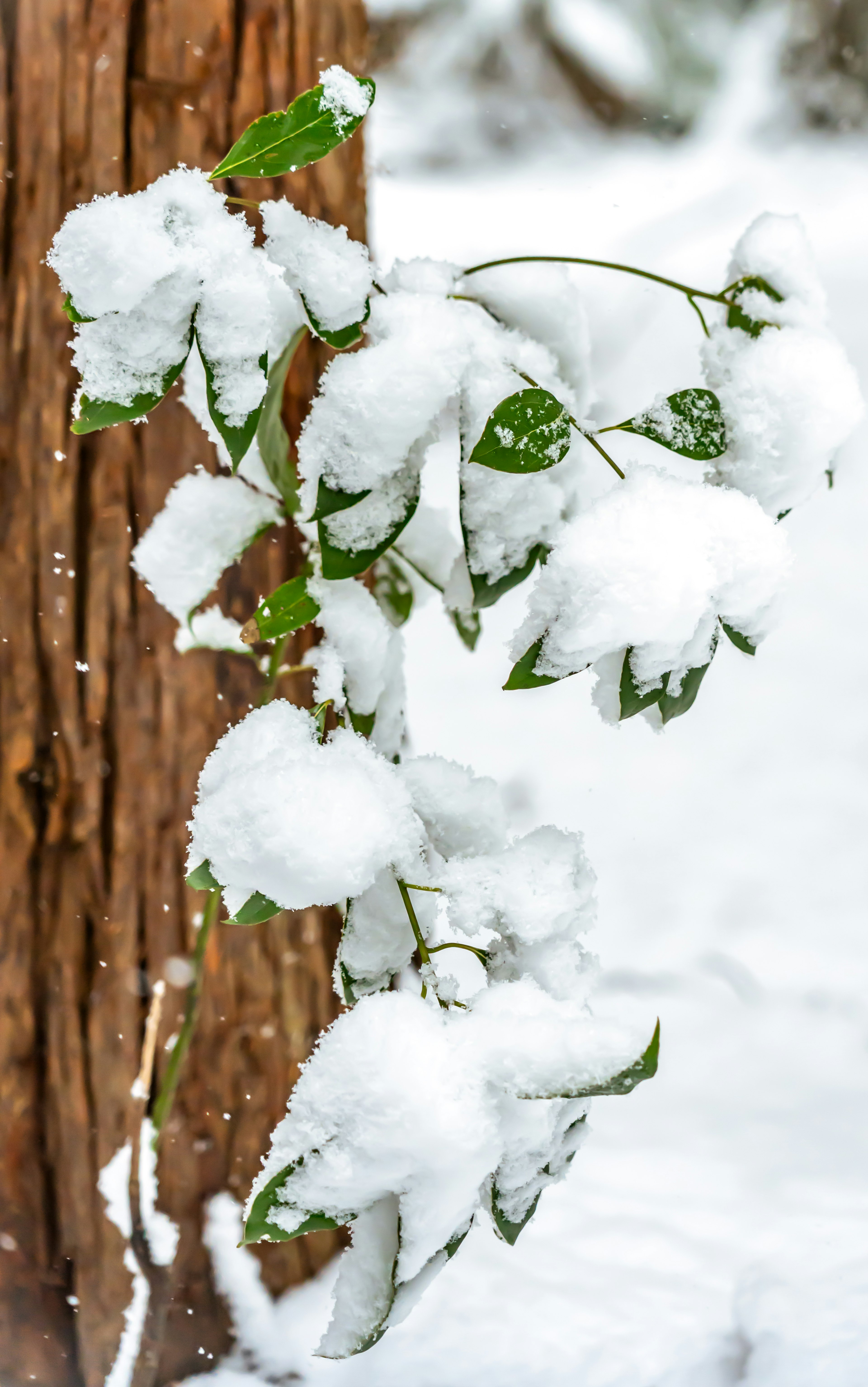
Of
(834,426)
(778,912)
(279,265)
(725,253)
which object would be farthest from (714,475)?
(725,253)

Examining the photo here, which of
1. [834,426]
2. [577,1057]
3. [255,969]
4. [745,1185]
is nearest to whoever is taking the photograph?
[577,1057]

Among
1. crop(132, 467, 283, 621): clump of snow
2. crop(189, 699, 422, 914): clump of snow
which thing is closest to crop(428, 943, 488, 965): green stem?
crop(189, 699, 422, 914): clump of snow

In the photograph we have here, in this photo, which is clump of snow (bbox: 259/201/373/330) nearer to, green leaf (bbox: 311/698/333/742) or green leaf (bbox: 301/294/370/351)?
green leaf (bbox: 301/294/370/351)

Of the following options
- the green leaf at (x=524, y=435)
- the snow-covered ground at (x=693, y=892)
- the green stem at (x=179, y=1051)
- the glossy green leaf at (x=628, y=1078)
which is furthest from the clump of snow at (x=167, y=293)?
the snow-covered ground at (x=693, y=892)

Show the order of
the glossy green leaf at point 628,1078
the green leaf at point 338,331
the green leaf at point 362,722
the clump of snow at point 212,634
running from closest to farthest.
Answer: the glossy green leaf at point 628,1078
the green leaf at point 338,331
the green leaf at point 362,722
the clump of snow at point 212,634

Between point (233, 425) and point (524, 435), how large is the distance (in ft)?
0.42

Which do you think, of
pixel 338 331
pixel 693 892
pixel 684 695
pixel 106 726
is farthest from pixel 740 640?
pixel 693 892

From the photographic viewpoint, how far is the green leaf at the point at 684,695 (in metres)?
0.44

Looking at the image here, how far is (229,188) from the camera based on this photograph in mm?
680

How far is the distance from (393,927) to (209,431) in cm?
32

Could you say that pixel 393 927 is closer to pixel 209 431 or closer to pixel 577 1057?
pixel 577 1057

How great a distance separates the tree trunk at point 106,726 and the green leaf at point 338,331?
26cm

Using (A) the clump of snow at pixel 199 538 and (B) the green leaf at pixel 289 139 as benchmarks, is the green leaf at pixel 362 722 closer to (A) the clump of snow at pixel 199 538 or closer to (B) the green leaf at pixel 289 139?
(A) the clump of snow at pixel 199 538

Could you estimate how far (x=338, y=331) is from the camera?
1.50 feet
